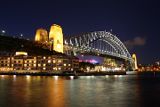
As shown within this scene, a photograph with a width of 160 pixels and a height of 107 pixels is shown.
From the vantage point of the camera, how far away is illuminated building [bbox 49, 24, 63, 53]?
108562 mm

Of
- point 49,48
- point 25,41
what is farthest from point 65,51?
point 25,41

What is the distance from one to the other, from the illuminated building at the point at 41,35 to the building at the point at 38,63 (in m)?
17.3

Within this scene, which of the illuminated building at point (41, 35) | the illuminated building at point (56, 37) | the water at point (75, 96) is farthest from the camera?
the illuminated building at point (41, 35)

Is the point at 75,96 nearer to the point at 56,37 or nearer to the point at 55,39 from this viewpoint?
the point at 55,39

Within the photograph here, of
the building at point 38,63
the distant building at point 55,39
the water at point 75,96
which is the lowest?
the water at point 75,96

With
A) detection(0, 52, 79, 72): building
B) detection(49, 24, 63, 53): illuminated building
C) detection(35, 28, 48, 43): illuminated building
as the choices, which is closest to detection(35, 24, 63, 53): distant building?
detection(49, 24, 63, 53): illuminated building

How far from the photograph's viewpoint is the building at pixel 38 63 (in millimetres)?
96250

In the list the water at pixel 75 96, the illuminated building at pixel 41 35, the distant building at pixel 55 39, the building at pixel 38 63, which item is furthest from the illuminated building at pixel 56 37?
the water at pixel 75 96

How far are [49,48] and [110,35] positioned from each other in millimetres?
28422

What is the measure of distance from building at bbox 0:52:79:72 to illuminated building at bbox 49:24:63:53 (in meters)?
11.3

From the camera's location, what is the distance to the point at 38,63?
9738 cm

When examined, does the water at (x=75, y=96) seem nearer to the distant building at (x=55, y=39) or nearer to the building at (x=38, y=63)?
the building at (x=38, y=63)

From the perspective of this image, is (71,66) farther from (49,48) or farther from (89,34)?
(89,34)

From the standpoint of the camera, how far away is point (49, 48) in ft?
365
